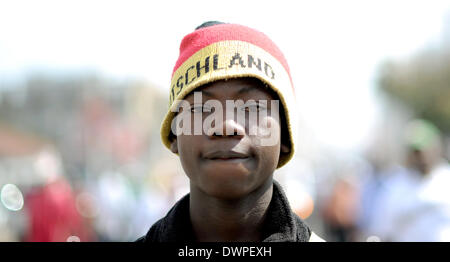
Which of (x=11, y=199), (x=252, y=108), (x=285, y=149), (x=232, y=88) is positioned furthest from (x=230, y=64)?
(x=11, y=199)

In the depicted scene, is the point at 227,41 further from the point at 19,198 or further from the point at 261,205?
the point at 19,198

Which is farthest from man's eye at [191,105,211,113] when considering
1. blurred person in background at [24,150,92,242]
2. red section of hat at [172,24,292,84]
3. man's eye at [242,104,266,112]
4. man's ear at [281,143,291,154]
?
blurred person in background at [24,150,92,242]

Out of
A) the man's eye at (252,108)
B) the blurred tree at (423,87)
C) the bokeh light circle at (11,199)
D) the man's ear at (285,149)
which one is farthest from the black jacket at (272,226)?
the blurred tree at (423,87)

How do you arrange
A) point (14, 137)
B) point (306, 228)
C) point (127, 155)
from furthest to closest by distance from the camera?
point (14, 137) < point (127, 155) < point (306, 228)

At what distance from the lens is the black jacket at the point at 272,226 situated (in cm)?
262

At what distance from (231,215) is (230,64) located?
63cm

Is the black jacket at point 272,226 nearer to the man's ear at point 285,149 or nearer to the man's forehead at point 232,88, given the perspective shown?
the man's ear at point 285,149

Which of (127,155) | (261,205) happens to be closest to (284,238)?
(261,205)

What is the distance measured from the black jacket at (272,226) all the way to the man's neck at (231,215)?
0.11ft

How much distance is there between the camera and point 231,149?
2.42 meters

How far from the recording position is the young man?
2.45 metres

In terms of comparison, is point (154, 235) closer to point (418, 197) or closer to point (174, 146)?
point (174, 146)
